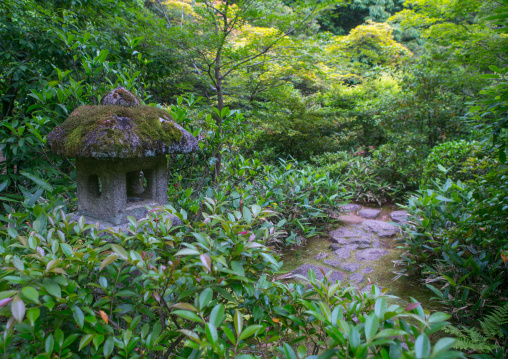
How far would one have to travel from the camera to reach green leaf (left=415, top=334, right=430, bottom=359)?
585mm

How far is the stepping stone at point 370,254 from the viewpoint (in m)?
2.91

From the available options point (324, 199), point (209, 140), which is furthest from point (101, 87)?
point (324, 199)

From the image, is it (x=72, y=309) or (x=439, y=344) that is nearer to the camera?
(x=439, y=344)

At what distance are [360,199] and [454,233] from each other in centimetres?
331

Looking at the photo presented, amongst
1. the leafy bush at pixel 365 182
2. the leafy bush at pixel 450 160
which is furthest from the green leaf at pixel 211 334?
the leafy bush at pixel 365 182

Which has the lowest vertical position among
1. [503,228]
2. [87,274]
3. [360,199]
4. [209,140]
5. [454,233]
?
[360,199]

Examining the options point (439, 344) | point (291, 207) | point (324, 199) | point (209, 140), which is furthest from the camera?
point (324, 199)

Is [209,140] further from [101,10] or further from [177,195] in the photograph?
[101,10]

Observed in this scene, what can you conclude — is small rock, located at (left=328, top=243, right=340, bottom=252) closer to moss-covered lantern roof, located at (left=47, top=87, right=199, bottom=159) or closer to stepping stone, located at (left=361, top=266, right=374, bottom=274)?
stepping stone, located at (left=361, top=266, right=374, bottom=274)

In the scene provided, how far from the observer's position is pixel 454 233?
1938 mm

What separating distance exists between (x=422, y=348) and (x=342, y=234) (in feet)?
10.1

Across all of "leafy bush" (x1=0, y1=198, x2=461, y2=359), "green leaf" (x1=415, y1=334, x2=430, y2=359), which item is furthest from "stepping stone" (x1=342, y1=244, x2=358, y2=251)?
"green leaf" (x1=415, y1=334, x2=430, y2=359)

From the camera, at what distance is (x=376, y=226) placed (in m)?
3.82

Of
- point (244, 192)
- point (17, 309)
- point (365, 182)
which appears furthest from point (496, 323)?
point (365, 182)
